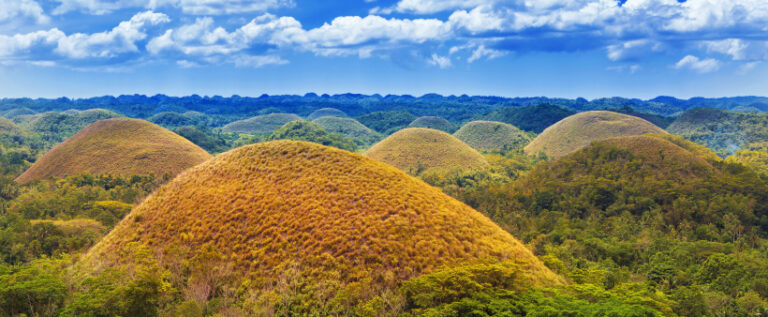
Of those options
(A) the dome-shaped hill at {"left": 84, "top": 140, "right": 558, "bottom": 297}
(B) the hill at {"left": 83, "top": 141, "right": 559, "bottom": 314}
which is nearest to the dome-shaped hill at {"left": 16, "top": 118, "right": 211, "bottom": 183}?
(A) the dome-shaped hill at {"left": 84, "top": 140, "right": 558, "bottom": 297}

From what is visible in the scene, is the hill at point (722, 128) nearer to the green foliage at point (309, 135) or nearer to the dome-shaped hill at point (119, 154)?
the green foliage at point (309, 135)

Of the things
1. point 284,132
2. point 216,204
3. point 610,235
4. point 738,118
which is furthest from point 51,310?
point 738,118

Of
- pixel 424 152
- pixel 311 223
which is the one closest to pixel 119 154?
pixel 424 152

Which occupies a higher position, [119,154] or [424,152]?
[119,154]

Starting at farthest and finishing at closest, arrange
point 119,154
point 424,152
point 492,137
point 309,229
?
point 492,137 → point 424,152 → point 119,154 → point 309,229

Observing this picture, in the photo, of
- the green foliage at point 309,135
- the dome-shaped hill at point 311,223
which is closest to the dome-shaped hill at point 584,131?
the green foliage at point 309,135

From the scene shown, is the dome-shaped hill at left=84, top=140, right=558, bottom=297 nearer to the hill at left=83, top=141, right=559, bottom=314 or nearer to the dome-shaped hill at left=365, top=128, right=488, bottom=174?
the hill at left=83, top=141, right=559, bottom=314

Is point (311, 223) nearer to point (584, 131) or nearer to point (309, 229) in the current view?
point (309, 229)
